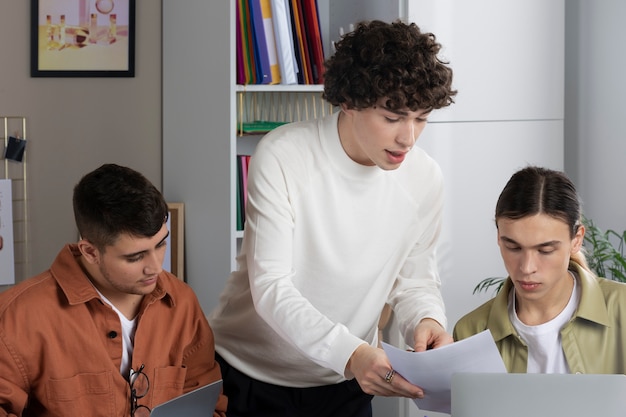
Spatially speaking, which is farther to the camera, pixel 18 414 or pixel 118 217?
pixel 118 217

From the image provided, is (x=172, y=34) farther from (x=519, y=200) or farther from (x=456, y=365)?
(x=456, y=365)

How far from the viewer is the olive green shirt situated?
1825 millimetres

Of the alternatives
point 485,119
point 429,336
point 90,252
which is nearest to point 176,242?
point 485,119

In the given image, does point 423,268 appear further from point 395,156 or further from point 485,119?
point 485,119

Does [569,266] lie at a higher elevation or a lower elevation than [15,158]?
lower

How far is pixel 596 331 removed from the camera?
6.03ft

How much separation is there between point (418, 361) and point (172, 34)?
6.66 feet

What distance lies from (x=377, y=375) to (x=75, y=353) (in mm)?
596

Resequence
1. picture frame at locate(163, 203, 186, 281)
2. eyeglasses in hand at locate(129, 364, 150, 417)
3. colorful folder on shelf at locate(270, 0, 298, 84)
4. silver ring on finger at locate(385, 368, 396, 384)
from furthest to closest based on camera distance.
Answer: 1. picture frame at locate(163, 203, 186, 281)
2. colorful folder on shelf at locate(270, 0, 298, 84)
3. eyeglasses in hand at locate(129, 364, 150, 417)
4. silver ring on finger at locate(385, 368, 396, 384)

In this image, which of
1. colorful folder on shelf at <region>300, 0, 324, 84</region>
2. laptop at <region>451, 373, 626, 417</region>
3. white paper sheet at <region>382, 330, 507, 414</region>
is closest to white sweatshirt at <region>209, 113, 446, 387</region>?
white paper sheet at <region>382, 330, 507, 414</region>

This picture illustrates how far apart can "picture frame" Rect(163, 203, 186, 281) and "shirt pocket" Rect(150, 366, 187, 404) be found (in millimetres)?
1277

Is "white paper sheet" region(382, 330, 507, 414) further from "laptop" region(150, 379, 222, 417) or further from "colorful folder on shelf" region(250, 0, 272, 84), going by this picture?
"colorful folder on shelf" region(250, 0, 272, 84)

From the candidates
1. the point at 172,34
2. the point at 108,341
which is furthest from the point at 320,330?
the point at 172,34

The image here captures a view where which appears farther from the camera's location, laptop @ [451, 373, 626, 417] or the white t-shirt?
the white t-shirt
